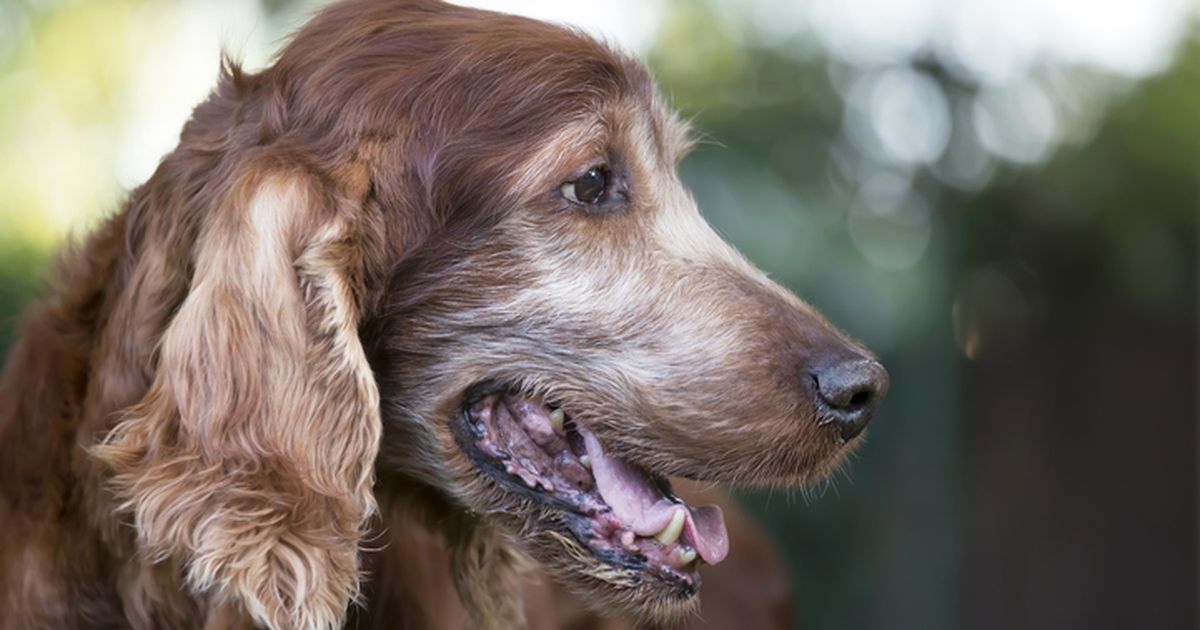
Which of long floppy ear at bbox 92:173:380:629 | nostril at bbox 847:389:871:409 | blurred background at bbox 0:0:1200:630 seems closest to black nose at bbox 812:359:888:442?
nostril at bbox 847:389:871:409

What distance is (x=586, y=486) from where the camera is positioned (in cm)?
266

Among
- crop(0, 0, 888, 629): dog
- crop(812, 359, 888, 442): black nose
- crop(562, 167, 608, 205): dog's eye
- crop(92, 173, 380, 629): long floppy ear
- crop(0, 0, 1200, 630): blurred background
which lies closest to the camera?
crop(92, 173, 380, 629): long floppy ear

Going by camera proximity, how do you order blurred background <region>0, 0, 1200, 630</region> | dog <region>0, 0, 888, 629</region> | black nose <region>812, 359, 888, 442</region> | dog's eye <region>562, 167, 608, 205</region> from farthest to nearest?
blurred background <region>0, 0, 1200, 630</region> → dog's eye <region>562, 167, 608, 205</region> → black nose <region>812, 359, 888, 442</region> → dog <region>0, 0, 888, 629</region>

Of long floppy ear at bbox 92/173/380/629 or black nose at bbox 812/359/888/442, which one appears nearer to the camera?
long floppy ear at bbox 92/173/380/629

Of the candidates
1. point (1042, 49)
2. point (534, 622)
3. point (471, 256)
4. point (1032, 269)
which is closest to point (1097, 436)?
point (1032, 269)

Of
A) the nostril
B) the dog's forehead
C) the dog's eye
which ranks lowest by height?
the nostril

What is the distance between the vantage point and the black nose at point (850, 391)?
2.52 m

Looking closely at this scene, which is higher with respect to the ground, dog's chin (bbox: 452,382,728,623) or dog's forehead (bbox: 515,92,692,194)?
dog's forehead (bbox: 515,92,692,194)

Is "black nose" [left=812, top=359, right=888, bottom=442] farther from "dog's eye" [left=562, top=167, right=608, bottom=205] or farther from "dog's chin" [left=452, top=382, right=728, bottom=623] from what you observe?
"dog's eye" [left=562, top=167, right=608, bottom=205]

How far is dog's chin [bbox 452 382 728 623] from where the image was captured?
2.57m

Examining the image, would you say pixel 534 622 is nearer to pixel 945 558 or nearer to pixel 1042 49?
pixel 945 558

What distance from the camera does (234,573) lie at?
227 centimetres

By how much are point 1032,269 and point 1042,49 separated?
142cm

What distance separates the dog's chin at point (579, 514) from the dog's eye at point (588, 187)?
0.39 metres
